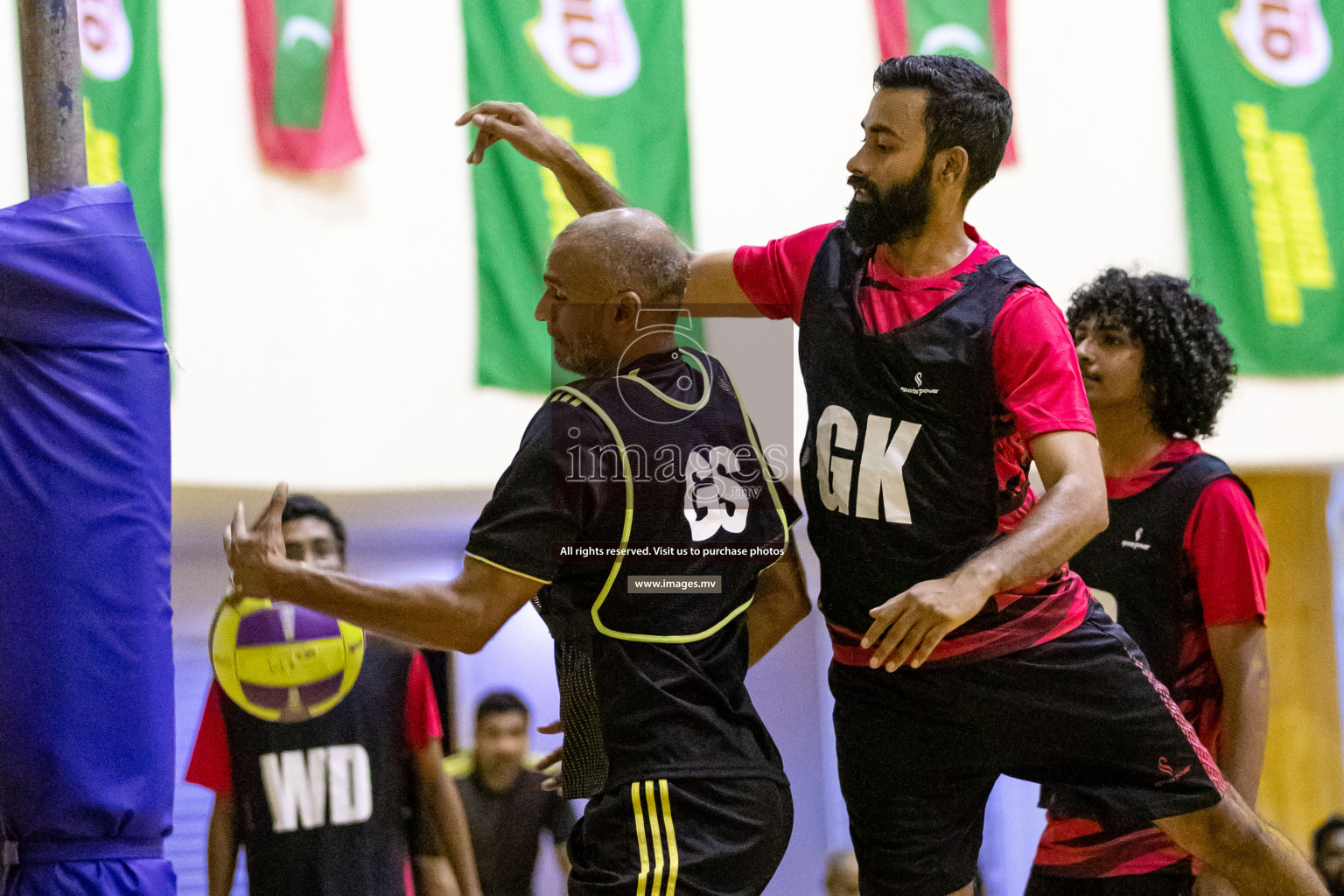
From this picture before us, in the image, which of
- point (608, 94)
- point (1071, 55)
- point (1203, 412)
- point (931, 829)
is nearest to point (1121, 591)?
point (1203, 412)

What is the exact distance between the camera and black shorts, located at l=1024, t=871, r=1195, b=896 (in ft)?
11.6

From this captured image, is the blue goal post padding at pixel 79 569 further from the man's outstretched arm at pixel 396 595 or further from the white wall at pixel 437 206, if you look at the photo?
the white wall at pixel 437 206

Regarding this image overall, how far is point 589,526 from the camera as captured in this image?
2.70 meters

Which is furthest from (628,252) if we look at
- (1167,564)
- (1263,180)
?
(1263,180)

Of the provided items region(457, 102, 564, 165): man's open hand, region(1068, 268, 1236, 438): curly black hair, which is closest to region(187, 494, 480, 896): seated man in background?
region(457, 102, 564, 165): man's open hand

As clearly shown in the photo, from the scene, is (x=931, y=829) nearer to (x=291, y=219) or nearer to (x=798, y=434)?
(x=798, y=434)

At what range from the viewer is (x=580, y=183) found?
139 inches

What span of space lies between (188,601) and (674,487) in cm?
757

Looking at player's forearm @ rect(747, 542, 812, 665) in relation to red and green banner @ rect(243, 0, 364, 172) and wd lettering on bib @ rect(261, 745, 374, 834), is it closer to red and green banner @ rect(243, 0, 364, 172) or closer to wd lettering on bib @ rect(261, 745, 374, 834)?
wd lettering on bib @ rect(261, 745, 374, 834)

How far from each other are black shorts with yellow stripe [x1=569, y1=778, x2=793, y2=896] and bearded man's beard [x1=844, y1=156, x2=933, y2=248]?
4.18 ft

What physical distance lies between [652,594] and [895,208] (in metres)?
1.09

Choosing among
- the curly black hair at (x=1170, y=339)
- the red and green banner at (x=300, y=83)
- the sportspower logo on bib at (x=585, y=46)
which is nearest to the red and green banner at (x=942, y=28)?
the sportspower logo on bib at (x=585, y=46)

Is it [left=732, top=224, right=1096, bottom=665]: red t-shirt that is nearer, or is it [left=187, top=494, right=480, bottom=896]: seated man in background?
[left=732, top=224, right=1096, bottom=665]: red t-shirt

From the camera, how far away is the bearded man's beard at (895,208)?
3.12 meters
